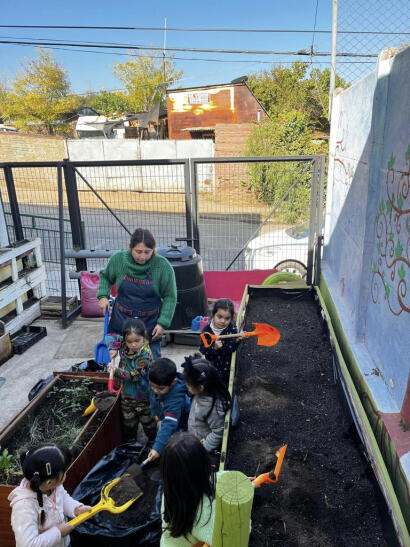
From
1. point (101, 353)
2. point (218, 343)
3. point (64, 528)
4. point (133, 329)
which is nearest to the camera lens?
point (64, 528)

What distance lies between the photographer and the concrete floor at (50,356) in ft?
14.3

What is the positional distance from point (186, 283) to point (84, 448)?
270cm

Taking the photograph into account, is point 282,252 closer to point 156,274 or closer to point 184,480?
point 156,274

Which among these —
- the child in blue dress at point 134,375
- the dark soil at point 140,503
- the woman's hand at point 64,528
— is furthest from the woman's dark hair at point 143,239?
the woman's hand at point 64,528

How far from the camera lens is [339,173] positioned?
505 cm

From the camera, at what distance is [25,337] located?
5.39m

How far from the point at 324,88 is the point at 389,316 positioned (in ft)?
109

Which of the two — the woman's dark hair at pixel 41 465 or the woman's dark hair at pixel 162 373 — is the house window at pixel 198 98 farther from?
the woman's dark hair at pixel 41 465

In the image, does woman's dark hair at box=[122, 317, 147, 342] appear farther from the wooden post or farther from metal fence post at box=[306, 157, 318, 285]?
metal fence post at box=[306, 157, 318, 285]

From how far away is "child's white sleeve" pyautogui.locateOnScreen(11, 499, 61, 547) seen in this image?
76.1 inches

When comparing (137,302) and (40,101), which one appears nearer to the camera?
(137,302)

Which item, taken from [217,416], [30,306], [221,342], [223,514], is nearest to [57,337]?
[30,306]

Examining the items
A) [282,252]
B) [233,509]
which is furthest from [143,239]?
[282,252]

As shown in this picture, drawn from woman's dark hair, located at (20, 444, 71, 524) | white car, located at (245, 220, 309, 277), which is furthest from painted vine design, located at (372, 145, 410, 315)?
white car, located at (245, 220, 309, 277)
